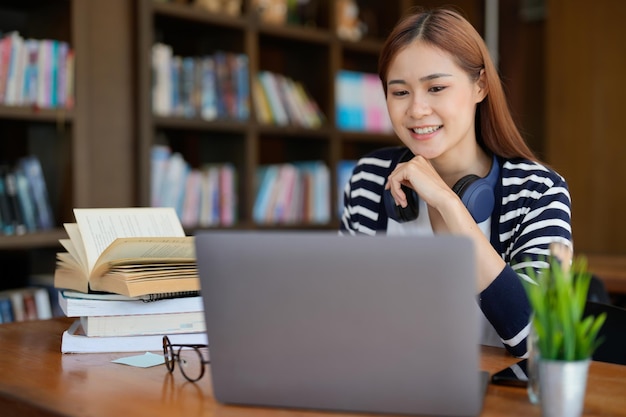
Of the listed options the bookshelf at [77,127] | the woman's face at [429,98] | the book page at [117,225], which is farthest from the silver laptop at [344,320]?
the bookshelf at [77,127]

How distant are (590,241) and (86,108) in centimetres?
287

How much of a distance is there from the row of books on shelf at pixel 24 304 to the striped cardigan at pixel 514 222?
1.35 meters

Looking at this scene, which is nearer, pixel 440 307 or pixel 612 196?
pixel 440 307

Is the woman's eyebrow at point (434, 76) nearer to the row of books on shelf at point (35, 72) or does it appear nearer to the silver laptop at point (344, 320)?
the silver laptop at point (344, 320)

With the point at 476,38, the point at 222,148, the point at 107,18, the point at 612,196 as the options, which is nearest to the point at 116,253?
the point at 476,38

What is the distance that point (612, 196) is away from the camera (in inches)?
166

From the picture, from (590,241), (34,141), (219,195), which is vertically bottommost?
(590,241)

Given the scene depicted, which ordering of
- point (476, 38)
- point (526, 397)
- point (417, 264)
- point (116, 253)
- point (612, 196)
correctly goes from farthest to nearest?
point (612, 196) < point (476, 38) < point (116, 253) < point (526, 397) < point (417, 264)

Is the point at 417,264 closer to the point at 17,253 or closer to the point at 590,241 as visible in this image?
the point at 17,253

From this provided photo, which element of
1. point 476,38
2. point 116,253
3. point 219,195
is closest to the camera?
point 116,253

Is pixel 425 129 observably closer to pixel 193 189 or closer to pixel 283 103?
pixel 193 189

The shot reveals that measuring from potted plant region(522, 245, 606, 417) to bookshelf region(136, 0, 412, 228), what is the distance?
2.35 meters

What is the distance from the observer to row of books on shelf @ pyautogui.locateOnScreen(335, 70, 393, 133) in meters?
3.77

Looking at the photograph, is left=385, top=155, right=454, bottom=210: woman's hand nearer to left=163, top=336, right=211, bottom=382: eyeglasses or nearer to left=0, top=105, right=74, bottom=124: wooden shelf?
left=163, top=336, right=211, bottom=382: eyeglasses
